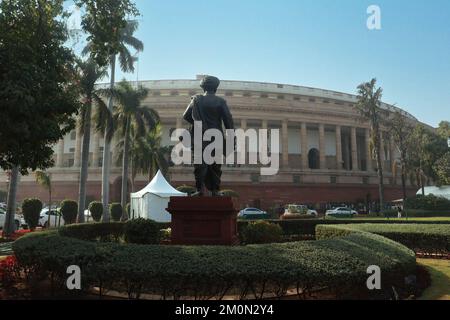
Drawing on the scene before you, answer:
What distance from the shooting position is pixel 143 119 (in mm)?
35812

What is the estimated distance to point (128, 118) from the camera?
33.5 meters

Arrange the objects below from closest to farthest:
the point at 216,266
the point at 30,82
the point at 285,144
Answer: the point at 216,266 → the point at 30,82 → the point at 285,144

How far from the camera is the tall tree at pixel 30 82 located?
→ 8.62 metres

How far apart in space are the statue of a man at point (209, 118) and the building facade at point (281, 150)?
39802 millimetres

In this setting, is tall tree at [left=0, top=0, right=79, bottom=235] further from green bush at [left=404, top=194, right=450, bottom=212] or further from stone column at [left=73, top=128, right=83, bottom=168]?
stone column at [left=73, top=128, right=83, bottom=168]

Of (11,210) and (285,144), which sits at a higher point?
(285,144)

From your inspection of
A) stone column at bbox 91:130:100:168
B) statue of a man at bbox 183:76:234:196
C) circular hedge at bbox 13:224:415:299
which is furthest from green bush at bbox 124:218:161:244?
stone column at bbox 91:130:100:168

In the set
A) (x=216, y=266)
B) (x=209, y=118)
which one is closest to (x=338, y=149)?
(x=209, y=118)

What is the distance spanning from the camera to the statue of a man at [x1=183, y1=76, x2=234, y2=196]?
10.9 metres

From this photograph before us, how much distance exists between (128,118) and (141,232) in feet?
77.4

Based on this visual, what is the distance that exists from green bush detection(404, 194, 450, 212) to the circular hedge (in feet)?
128

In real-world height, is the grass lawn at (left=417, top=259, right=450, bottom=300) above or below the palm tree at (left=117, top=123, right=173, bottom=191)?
below

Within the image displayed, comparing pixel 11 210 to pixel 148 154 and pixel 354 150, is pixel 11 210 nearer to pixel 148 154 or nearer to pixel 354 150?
pixel 148 154

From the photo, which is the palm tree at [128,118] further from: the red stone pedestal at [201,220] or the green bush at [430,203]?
the green bush at [430,203]
